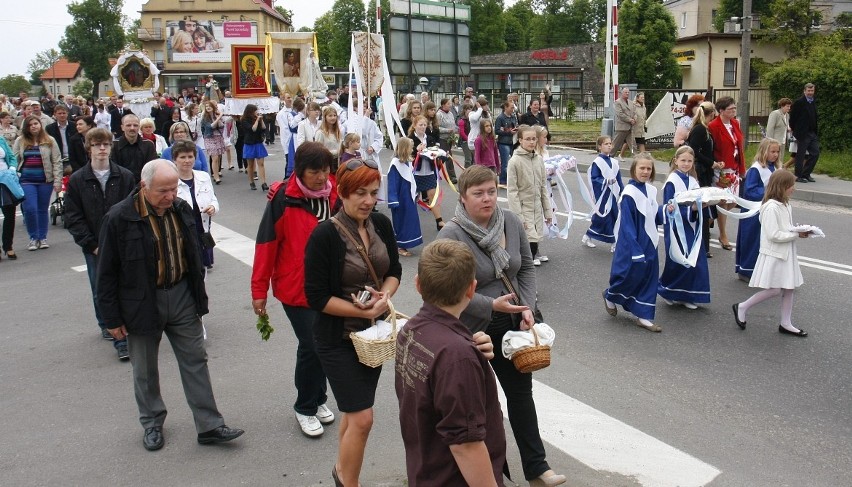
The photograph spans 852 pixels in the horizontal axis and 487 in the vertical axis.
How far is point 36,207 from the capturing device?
10.7 meters

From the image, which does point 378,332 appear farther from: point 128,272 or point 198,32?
point 198,32

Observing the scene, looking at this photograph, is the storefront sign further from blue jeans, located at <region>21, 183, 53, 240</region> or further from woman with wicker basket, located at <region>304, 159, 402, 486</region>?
woman with wicker basket, located at <region>304, 159, 402, 486</region>

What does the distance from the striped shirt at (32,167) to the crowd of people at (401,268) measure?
0.47 ft

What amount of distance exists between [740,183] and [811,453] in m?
6.17

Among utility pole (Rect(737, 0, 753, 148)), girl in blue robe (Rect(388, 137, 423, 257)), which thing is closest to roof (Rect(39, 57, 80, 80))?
utility pole (Rect(737, 0, 753, 148))

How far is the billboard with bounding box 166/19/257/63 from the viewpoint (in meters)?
87.6

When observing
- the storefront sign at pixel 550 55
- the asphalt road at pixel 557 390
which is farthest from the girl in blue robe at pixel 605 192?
the storefront sign at pixel 550 55

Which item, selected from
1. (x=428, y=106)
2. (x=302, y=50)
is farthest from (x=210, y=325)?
(x=302, y=50)

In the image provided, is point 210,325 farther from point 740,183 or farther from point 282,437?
point 740,183

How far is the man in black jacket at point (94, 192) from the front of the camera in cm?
599

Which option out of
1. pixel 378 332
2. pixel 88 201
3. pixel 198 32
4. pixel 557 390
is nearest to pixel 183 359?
pixel 378 332

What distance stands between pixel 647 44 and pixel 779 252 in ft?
108

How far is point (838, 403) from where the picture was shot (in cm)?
517

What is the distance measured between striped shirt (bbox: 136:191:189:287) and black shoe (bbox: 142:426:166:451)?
0.91 m
